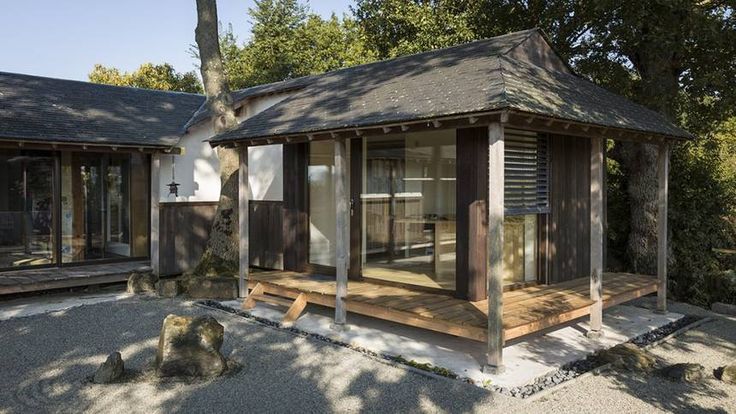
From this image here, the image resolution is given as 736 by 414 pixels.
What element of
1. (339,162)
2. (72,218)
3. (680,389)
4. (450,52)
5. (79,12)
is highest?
(79,12)

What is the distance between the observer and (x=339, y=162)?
6.61 meters

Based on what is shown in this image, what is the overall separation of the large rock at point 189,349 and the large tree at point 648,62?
9.24 m

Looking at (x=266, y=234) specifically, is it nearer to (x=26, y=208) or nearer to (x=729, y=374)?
(x=26, y=208)

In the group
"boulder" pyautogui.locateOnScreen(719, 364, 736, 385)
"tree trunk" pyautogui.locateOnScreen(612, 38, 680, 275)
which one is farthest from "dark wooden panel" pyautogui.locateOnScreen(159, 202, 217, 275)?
"boulder" pyautogui.locateOnScreen(719, 364, 736, 385)

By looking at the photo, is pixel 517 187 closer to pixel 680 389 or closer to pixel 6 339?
pixel 680 389

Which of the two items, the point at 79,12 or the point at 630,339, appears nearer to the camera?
the point at 630,339

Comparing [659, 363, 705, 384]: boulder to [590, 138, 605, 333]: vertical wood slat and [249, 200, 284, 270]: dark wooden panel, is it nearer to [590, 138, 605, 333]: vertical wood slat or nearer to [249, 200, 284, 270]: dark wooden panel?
[590, 138, 605, 333]: vertical wood slat

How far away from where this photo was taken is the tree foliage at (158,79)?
29.9 meters

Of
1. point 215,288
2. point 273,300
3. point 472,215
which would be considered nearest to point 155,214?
point 215,288

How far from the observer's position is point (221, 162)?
9766mm

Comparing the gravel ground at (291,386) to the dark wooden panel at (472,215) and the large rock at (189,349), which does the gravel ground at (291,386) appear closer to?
the large rock at (189,349)

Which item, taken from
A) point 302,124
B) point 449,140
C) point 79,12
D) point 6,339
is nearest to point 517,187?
point 449,140

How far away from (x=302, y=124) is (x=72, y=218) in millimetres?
5561

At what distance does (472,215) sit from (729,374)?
2866mm
